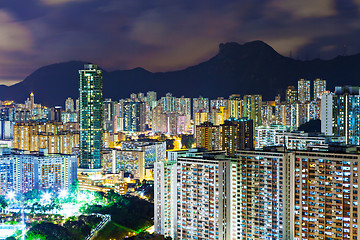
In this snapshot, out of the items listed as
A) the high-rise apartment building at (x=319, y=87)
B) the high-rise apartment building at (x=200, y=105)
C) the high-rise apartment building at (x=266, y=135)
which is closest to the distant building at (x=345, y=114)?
the high-rise apartment building at (x=266, y=135)

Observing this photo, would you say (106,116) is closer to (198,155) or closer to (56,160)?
(56,160)

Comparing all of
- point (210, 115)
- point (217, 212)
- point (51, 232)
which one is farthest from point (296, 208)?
point (210, 115)

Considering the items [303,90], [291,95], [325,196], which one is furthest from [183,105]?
[325,196]

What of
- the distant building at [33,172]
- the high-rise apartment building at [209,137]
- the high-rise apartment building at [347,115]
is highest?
the high-rise apartment building at [347,115]

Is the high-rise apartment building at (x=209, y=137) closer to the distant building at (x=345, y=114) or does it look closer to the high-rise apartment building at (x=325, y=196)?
the distant building at (x=345, y=114)

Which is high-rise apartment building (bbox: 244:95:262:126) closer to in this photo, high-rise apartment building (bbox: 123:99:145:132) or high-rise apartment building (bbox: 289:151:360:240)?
high-rise apartment building (bbox: 123:99:145:132)

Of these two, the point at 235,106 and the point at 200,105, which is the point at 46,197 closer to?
the point at 235,106
